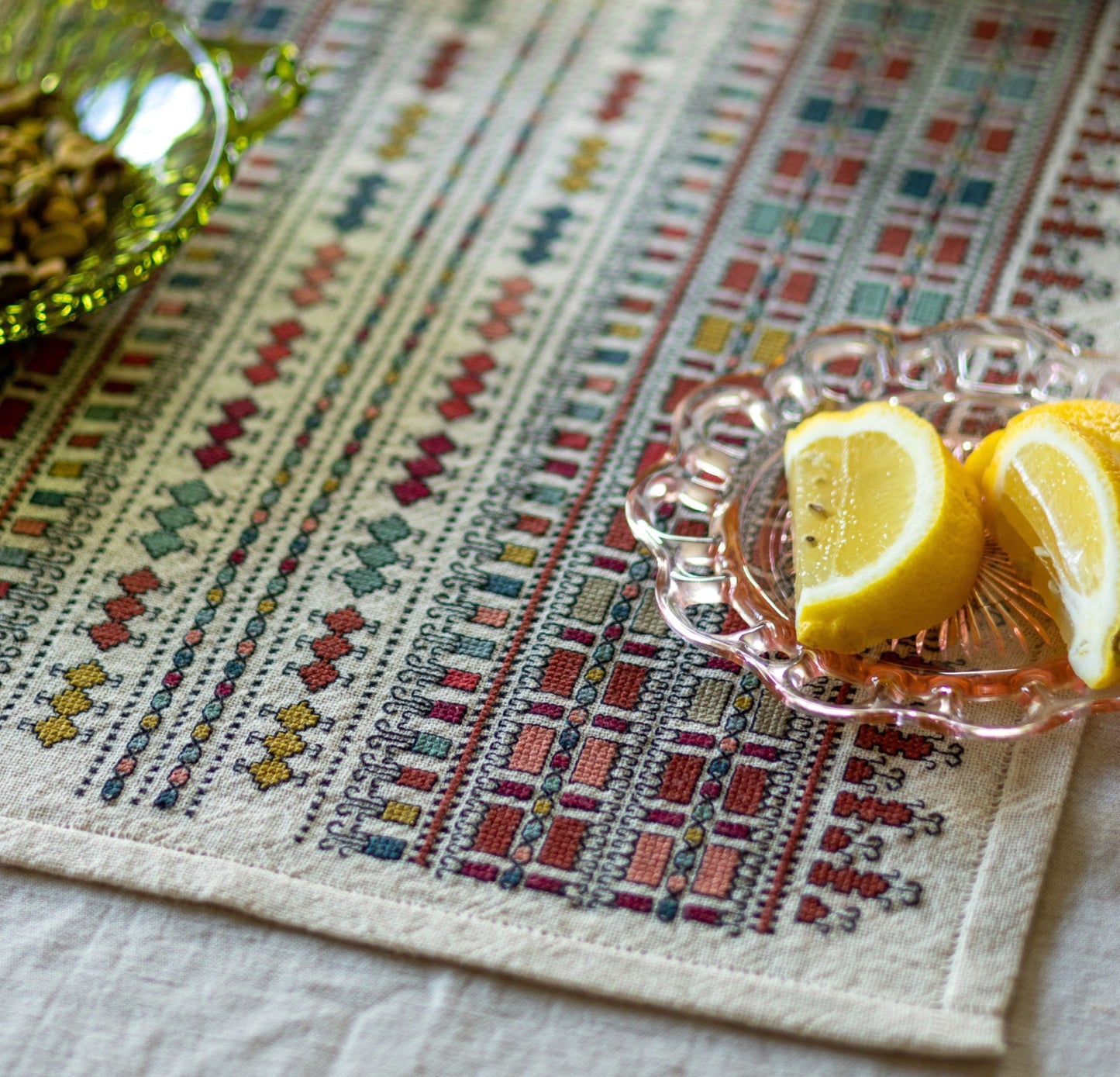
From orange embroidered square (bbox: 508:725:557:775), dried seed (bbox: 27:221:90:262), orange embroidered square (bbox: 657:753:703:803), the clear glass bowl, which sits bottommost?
orange embroidered square (bbox: 657:753:703:803)

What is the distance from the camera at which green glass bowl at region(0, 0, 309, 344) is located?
76 cm

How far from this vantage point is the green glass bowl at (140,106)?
756mm

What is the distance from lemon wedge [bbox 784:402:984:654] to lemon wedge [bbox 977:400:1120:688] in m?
0.02

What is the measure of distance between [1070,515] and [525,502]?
0.29 meters

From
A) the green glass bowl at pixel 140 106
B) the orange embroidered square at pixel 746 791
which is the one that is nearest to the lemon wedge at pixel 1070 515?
the orange embroidered square at pixel 746 791

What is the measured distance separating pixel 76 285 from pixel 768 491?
409 mm

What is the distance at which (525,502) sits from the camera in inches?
29.4

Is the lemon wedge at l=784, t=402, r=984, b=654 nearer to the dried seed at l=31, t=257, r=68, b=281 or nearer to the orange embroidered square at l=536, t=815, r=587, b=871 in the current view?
the orange embroidered square at l=536, t=815, r=587, b=871

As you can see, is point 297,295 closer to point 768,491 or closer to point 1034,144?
point 768,491

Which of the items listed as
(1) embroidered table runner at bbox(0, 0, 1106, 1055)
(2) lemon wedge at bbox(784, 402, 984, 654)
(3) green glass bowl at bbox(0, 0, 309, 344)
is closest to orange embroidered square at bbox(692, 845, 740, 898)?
(1) embroidered table runner at bbox(0, 0, 1106, 1055)

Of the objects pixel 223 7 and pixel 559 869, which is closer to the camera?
pixel 559 869

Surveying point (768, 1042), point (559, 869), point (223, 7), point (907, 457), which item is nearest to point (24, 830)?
point (559, 869)

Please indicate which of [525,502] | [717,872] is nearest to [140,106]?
[525,502]

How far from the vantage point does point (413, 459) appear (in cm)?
77
